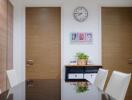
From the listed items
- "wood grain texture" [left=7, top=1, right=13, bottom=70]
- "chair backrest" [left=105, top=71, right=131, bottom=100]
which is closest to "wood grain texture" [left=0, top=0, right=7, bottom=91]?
"wood grain texture" [left=7, top=1, right=13, bottom=70]

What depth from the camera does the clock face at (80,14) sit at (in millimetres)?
5586

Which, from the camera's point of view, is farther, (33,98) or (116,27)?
(116,27)

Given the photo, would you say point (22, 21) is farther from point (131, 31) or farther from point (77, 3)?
point (131, 31)

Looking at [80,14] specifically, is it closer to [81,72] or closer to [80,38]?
[80,38]

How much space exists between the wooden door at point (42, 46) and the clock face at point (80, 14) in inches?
16.2

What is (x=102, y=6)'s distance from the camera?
565 centimetres

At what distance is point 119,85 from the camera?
2078 millimetres

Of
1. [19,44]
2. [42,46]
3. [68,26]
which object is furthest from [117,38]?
[19,44]

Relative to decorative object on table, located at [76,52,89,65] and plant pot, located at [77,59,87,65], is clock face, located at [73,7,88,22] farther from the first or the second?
plant pot, located at [77,59,87,65]

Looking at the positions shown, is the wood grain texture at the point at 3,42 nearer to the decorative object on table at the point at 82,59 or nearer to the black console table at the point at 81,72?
the black console table at the point at 81,72

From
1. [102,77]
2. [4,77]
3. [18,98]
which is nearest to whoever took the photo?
[18,98]

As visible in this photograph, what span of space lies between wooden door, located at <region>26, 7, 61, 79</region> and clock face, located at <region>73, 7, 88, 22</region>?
1.35ft

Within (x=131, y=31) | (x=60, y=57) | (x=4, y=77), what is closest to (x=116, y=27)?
(x=131, y=31)

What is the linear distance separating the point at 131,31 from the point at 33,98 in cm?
435
